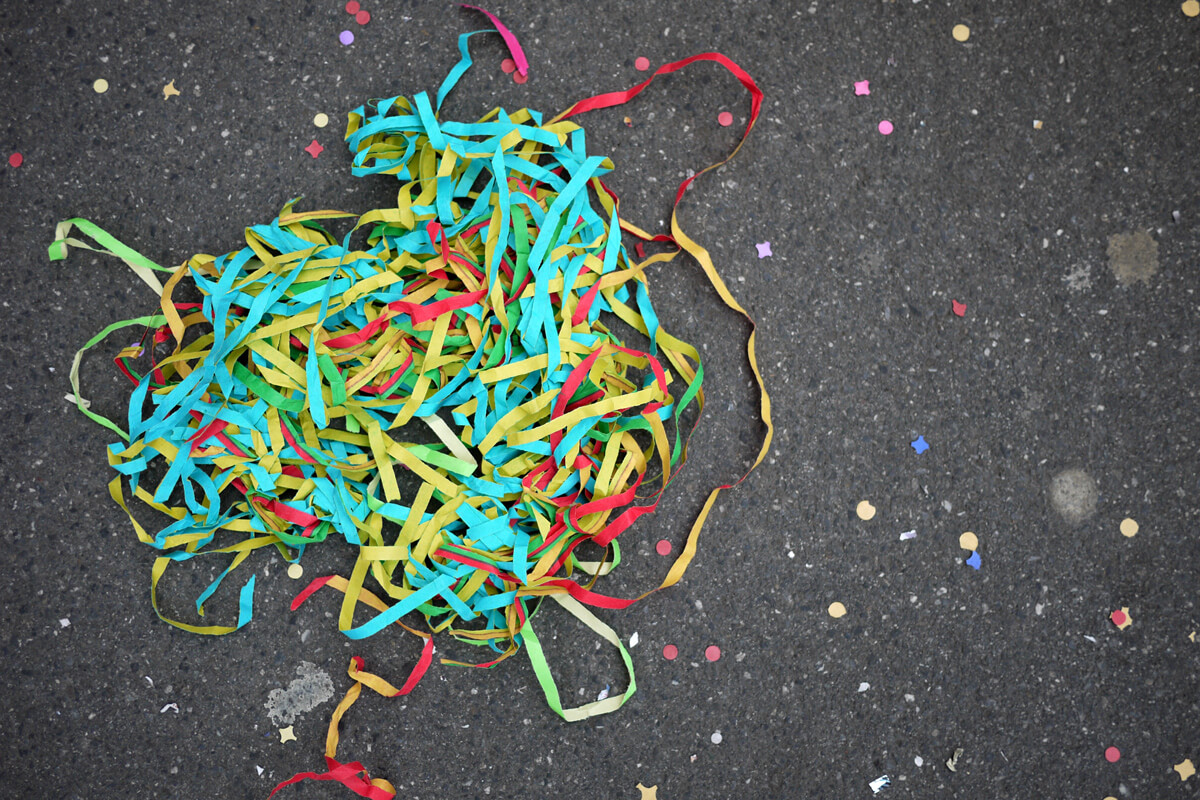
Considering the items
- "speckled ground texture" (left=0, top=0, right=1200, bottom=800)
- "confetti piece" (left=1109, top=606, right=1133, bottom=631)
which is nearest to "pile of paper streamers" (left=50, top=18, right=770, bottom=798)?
"speckled ground texture" (left=0, top=0, right=1200, bottom=800)

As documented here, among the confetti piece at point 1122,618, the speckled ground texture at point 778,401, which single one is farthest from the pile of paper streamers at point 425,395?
the confetti piece at point 1122,618

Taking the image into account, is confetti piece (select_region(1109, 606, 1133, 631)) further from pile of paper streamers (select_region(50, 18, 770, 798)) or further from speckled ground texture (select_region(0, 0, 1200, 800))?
pile of paper streamers (select_region(50, 18, 770, 798))

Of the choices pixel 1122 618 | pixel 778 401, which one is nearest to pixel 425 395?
pixel 778 401

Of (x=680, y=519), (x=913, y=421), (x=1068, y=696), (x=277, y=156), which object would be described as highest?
(x=277, y=156)

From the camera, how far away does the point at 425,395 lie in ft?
4.09

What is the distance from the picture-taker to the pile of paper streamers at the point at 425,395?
1.23 m

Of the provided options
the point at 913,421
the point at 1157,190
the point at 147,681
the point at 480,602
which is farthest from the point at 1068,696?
the point at 147,681

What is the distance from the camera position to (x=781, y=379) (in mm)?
1353

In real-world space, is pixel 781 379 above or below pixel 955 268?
below

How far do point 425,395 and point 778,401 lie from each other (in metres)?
0.64

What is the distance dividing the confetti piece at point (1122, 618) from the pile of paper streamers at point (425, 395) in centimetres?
75

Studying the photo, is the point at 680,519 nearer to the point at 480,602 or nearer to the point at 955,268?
the point at 480,602

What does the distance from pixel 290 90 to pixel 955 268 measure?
4.27 feet

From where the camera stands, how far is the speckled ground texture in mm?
1315
